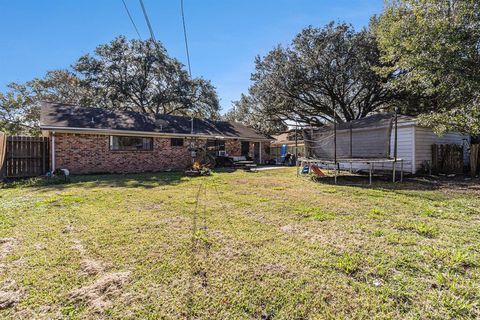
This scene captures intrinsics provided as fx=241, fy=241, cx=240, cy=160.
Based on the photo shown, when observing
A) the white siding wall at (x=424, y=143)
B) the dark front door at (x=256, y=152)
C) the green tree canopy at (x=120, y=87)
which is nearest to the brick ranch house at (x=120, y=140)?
the dark front door at (x=256, y=152)

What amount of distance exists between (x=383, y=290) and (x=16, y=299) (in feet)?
10.2

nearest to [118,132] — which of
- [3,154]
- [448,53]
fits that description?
[3,154]

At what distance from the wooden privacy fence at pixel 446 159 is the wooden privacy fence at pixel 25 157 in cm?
1669

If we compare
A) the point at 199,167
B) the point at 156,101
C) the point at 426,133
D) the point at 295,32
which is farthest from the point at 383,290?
the point at 156,101

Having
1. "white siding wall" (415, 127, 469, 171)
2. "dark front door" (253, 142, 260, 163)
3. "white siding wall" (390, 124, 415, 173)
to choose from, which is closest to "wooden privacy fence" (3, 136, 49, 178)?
"dark front door" (253, 142, 260, 163)

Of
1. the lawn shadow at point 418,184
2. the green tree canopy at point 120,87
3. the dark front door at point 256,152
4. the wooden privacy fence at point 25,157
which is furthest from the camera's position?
the green tree canopy at point 120,87

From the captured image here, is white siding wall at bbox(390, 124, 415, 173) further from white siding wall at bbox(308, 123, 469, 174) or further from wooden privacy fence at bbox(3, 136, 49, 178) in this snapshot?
wooden privacy fence at bbox(3, 136, 49, 178)

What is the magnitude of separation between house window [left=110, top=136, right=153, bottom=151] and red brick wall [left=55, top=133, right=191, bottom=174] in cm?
18

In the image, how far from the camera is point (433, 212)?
14.5 feet

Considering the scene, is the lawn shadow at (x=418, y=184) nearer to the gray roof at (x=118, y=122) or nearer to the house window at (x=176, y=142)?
the house window at (x=176, y=142)

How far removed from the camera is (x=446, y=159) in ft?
33.8

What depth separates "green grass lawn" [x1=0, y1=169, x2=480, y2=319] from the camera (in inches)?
75.3

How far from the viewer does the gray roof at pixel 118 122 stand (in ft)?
37.5

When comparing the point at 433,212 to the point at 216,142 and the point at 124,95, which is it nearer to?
the point at 216,142
